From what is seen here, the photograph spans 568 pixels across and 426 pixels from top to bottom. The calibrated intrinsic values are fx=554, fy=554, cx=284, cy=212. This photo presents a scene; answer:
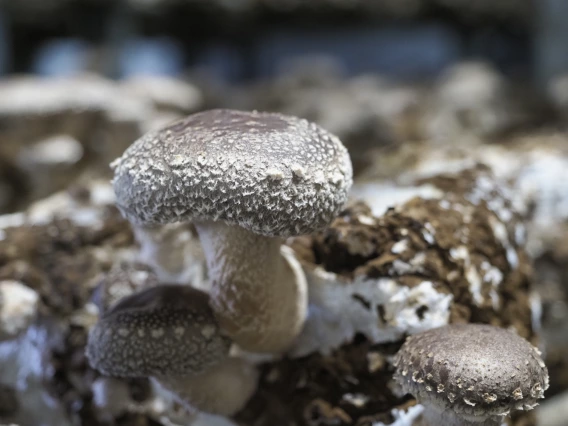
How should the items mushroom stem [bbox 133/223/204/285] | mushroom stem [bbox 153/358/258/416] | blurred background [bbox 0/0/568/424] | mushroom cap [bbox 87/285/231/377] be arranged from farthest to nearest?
blurred background [bbox 0/0/568/424], mushroom stem [bbox 133/223/204/285], mushroom stem [bbox 153/358/258/416], mushroom cap [bbox 87/285/231/377]

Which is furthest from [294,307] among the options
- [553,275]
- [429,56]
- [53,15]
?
[429,56]

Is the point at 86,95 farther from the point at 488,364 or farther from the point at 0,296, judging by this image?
the point at 488,364

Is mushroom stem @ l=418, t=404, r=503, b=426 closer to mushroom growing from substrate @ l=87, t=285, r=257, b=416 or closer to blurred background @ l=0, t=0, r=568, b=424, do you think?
mushroom growing from substrate @ l=87, t=285, r=257, b=416

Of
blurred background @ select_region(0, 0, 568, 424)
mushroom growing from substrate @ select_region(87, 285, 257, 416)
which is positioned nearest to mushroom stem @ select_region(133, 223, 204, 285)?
mushroom growing from substrate @ select_region(87, 285, 257, 416)

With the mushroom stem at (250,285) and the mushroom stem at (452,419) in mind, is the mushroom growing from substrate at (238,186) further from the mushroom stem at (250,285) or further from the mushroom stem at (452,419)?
the mushroom stem at (452,419)

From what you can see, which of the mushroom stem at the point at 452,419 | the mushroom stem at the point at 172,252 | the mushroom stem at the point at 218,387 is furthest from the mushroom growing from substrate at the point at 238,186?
the mushroom stem at the point at 452,419
